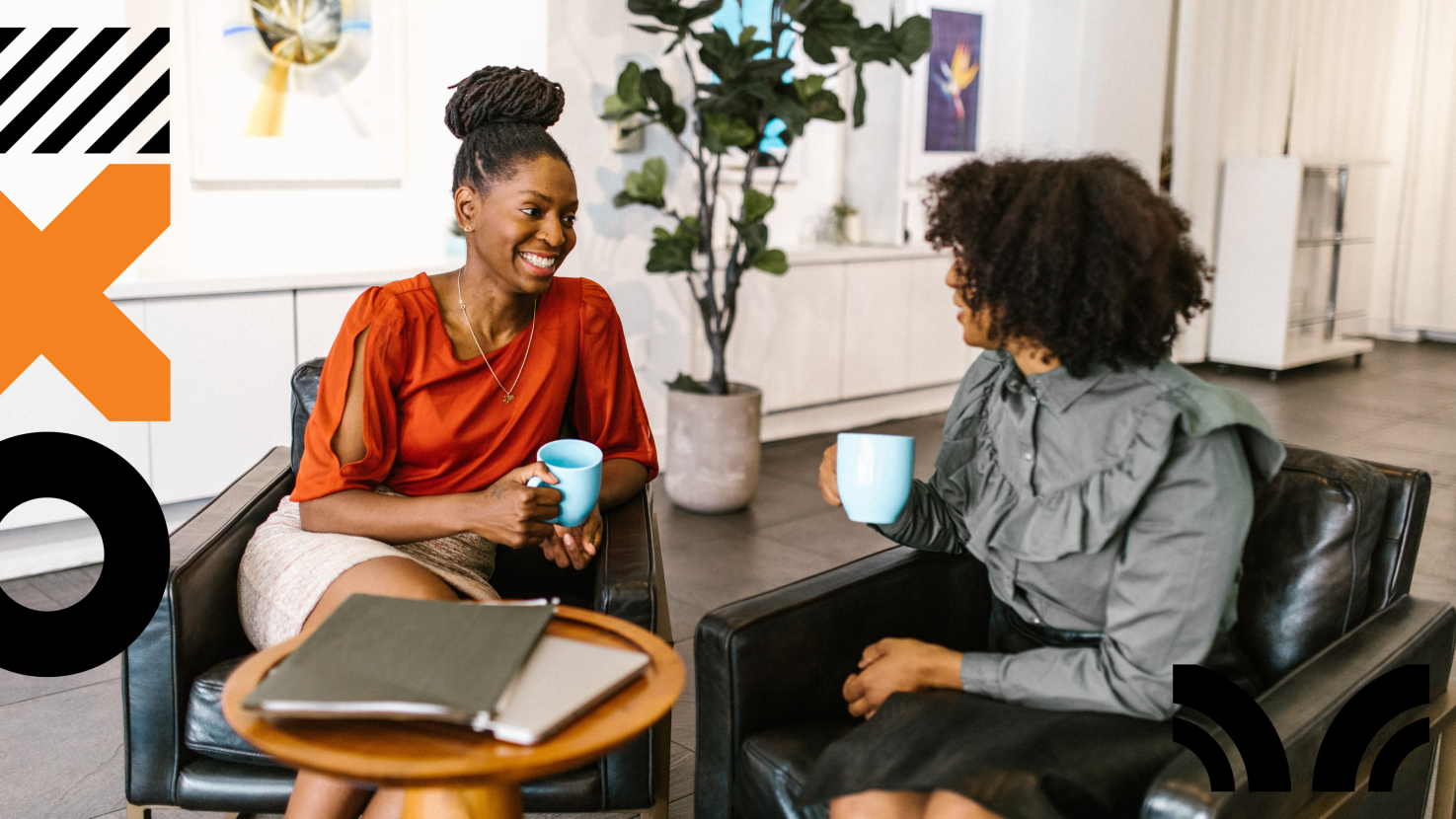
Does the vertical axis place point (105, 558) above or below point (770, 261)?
below

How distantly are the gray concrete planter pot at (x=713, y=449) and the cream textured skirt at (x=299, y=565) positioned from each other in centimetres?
214

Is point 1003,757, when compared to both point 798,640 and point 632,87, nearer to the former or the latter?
point 798,640

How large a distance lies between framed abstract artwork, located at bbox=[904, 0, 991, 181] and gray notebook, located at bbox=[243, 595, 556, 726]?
503 cm

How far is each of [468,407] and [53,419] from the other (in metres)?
1.91

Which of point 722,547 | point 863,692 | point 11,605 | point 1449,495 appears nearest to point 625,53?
point 722,547

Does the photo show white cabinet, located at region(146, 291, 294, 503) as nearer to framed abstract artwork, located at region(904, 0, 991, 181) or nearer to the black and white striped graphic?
the black and white striped graphic

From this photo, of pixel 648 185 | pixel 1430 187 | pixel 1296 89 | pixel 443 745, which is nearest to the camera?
pixel 443 745

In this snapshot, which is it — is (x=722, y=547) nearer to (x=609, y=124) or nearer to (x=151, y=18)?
(x=609, y=124)

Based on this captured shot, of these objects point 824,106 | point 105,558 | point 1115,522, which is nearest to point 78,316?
point 105,558

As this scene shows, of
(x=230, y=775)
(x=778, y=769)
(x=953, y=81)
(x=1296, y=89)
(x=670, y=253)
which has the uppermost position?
(x=1296, y=89)

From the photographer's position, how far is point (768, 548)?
3.74m

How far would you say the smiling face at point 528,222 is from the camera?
6.07 feet

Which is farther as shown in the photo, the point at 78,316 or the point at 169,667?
the point at 78,316

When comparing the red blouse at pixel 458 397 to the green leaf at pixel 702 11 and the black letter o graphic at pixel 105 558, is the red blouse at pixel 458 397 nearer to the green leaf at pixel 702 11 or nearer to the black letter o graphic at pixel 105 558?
the black letter o graphic at pixel 105 558
